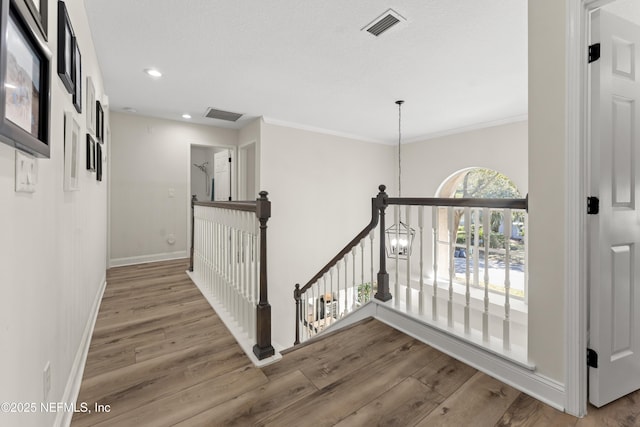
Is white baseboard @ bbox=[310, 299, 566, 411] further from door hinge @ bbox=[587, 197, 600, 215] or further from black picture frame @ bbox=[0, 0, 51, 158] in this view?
black picture frame @ bbox=[0, 0, 51, 158]

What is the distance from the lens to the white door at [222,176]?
18.4 ft

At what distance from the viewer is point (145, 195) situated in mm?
4629

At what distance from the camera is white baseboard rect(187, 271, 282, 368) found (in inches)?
71.2

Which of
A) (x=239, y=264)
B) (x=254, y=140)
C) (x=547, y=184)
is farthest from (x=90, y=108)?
(x=547, y=184)

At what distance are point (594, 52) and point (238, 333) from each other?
2.71 m

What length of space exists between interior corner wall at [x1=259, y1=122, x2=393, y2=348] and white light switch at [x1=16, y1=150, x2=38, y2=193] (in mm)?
3750

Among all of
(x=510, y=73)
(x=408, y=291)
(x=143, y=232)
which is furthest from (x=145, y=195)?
(x=510, y=73)

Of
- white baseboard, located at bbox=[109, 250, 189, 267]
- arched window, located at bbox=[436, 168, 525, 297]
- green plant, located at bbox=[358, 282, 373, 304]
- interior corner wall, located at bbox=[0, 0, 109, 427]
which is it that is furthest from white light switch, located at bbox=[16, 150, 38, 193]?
arched window, located at bbox=[436, 168, 525, 297]

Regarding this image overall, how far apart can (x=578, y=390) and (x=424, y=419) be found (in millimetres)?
771

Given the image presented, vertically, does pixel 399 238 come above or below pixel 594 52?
below

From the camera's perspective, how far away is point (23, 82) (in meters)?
0.80

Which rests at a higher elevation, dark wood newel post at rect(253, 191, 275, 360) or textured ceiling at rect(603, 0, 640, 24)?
textured ceiling at rect(603, 0, 640, 24)

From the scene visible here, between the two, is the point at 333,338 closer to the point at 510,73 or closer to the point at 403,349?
the point at 403,349

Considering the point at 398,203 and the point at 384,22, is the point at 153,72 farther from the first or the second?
the point at 398,203
